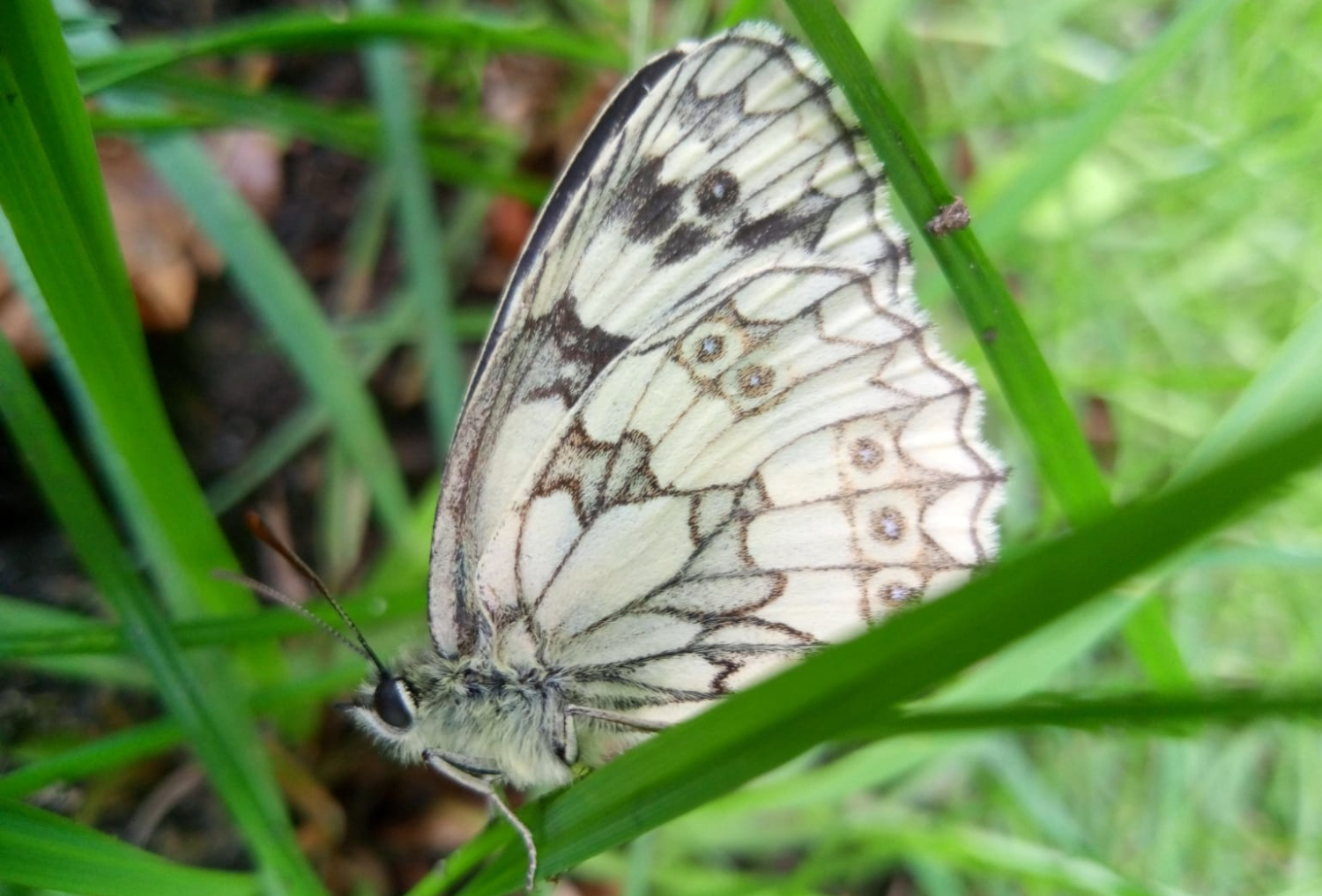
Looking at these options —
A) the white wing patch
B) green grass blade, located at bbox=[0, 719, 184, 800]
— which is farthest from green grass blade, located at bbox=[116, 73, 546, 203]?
green grass blade, located at bbox=[0, 719, 184, 800]

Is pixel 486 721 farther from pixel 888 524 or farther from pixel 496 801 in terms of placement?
pixel 888 524

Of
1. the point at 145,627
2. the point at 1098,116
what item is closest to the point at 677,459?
the point at 145,627

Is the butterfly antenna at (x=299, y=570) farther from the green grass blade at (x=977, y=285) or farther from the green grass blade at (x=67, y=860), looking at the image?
the green grass blade at (x=977, y=285)

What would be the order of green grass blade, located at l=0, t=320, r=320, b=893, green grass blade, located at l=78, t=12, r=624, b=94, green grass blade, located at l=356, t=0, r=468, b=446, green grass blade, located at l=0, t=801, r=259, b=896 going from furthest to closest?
green grass blade, located at l=356, t=0, r=468, b=446 < green grass blade, located at l=78, t=12, r=624, b=94 < green grass blade, located at l=0, t=320, r=320, b=893 < green grass blade, located at l=0, t=801, r=259, b=896

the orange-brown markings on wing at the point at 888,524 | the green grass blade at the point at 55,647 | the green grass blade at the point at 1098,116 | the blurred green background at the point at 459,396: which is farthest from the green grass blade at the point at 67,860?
the green grass blade at the point at 1098,116

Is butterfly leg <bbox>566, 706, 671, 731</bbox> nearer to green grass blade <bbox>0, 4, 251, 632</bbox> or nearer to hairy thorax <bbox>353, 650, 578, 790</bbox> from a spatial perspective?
hairy thorax <bbox>353, 650, 578, 790</bbox>

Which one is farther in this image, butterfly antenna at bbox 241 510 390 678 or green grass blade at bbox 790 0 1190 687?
butterfly antenna at bbox 241 510 390 678

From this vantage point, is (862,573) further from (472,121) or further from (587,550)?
(472,121)
